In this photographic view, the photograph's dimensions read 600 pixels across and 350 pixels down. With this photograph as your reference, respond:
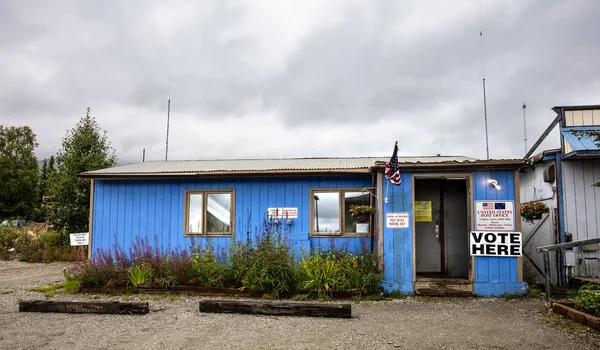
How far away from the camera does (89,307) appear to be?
7641 millimetres

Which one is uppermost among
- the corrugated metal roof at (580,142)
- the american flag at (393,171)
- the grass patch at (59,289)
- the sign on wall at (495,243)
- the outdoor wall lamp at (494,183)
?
the corrugated metal roof at (580,142)

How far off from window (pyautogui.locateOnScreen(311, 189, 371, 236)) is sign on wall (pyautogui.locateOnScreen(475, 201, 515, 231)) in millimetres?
2337

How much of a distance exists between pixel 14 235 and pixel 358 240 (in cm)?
1566

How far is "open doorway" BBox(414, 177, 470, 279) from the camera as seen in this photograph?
1088cm

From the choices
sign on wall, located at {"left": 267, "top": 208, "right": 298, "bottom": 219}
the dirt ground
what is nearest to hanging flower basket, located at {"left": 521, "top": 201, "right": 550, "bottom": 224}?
the dirt ground

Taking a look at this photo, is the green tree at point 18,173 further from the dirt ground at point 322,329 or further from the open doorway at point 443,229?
the open doorway at point 443,229

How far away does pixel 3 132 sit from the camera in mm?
41656

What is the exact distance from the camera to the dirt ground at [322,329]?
5809mm

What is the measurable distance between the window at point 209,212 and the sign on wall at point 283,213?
38.0 inches

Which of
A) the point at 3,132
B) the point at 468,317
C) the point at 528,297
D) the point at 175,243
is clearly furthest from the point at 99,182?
the point at 3,132

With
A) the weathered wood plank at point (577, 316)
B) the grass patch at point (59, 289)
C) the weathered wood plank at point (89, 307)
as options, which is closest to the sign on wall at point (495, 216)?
the weathered wood plank at point (577, 316)

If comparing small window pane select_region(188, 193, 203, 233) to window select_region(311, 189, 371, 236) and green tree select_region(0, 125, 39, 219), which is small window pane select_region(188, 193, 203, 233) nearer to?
window select_region(311, 189, 371, 236)

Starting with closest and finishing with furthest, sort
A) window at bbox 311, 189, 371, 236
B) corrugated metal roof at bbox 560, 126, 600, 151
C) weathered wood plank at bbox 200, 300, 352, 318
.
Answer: weathered wood plank at bbox 200, 300, 352, 318 → corrugated metal roof at bbox 560, 126, 600, 151 → window at bbox 311, 189, 371, 236

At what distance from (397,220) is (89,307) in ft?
19.0
